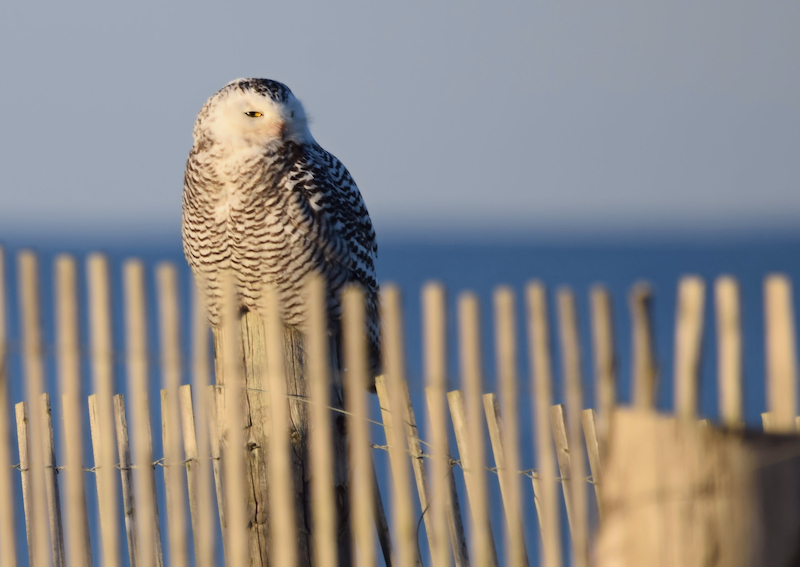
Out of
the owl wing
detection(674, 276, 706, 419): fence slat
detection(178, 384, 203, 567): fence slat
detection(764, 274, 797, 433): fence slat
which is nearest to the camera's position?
detection(674, 276, 706, 419): fence slat

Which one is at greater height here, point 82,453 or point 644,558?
point 82,453

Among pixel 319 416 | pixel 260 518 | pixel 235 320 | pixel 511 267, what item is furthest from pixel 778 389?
pixel 511 267

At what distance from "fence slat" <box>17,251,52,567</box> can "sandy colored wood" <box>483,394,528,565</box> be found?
1189 millimetres

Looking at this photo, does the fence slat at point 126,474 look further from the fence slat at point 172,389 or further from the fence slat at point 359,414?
the fence slat at point 359,414

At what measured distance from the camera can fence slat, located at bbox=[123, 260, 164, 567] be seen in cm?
222

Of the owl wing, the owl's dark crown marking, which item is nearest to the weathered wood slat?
the owl wing

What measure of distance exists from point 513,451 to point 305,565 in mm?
658

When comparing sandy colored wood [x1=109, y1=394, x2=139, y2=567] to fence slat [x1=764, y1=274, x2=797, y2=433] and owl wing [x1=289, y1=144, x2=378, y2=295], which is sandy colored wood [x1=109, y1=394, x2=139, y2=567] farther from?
fence slat [x1=764, y1=274, x2=797, y2=433]

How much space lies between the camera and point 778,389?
1.57 m

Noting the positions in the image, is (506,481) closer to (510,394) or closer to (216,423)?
(510,394)

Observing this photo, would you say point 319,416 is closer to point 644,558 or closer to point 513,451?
point 513,451

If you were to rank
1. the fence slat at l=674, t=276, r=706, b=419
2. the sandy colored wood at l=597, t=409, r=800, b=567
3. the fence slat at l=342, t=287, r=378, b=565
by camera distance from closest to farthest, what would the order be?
1. the sandy colored wood at l=597, t=409, r=800, b=567
2. the fence slat at l=674, t=276, r=706, b=419
3. the fence slat at l=342, t=287, r=378, b=565

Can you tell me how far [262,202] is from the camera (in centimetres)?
311

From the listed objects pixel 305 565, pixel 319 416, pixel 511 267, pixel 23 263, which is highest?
pixel 511 267
